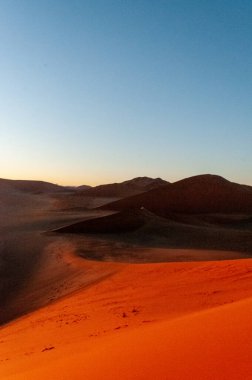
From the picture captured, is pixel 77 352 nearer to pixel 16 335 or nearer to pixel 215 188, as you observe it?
pixel 16 335

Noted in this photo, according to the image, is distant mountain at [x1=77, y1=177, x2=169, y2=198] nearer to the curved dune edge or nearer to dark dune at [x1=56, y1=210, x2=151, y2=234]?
dark dune at [x1=56, y1=210, x2=151, y2=234]

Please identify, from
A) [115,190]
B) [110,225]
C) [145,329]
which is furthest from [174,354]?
[115,190]

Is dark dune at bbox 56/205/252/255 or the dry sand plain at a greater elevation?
dark dune at bbox 56/205/252/255

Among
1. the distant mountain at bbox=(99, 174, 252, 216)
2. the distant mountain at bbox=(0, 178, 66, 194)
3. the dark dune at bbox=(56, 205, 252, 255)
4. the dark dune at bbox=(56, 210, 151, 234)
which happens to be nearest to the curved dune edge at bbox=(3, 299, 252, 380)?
the dark dune at bbox=(56, 205, 252, 255)

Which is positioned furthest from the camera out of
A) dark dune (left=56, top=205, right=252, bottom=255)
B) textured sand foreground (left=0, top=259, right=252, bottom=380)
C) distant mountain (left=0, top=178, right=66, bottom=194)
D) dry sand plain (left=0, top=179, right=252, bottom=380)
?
distant mountain (left=0, top=178, right=66, bottom=194)

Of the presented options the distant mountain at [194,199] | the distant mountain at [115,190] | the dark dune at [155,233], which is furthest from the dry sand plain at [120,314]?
the distant mountain at [115,190]

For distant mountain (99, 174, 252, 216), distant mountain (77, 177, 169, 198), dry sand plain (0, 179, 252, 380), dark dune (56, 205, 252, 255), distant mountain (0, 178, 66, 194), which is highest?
distant mountain (0, 178, 66, 194)

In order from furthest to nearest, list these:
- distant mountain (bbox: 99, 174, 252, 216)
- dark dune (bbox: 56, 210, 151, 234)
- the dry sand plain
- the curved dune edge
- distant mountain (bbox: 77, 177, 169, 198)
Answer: distant mountain (bbox: 77, 177, 169, 198) < distant mountain (bbox: 99, 174, 252, 216) < dark dune (bbox: 56, 210, 151, 234) < the dry sand plain < the curved dune edge
